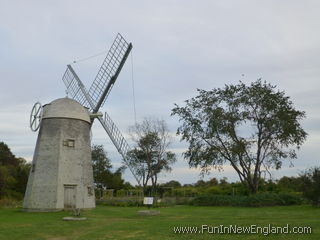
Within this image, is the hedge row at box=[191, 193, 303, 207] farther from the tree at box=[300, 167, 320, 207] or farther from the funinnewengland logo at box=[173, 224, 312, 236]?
the funinnewengland logo at box=[173, 224, 312, 236]

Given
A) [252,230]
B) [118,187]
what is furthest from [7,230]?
[118,187]

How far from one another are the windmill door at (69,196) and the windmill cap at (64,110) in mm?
4596

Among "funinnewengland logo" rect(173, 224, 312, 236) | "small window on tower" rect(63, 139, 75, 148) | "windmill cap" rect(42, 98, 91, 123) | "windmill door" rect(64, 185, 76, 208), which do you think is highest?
"windmill cap" rect(42, 98, 91, 123)

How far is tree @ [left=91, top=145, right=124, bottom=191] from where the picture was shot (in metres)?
47.0

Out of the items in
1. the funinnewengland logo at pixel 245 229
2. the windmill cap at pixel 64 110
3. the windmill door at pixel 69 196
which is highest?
the windmill cap at pixel 64 110

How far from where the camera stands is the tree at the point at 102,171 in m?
47.0

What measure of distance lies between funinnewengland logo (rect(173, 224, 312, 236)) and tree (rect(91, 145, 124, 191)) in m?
35.0

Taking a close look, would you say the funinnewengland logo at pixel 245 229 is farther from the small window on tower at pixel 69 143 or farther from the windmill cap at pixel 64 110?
the windmill cap at pixel 64 110

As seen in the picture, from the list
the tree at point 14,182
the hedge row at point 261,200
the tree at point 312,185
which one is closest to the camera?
the tree at point 312,185

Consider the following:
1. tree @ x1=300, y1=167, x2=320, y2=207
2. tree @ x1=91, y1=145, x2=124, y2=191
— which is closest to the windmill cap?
tree @ x1=300, y1=167, x2=320, y2=207

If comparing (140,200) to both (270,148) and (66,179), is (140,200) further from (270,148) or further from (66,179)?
(270,148)

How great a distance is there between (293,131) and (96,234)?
77.2 ft

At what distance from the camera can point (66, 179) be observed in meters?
23.4

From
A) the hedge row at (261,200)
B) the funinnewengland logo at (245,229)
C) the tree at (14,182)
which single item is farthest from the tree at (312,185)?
the tree at (14,182)
